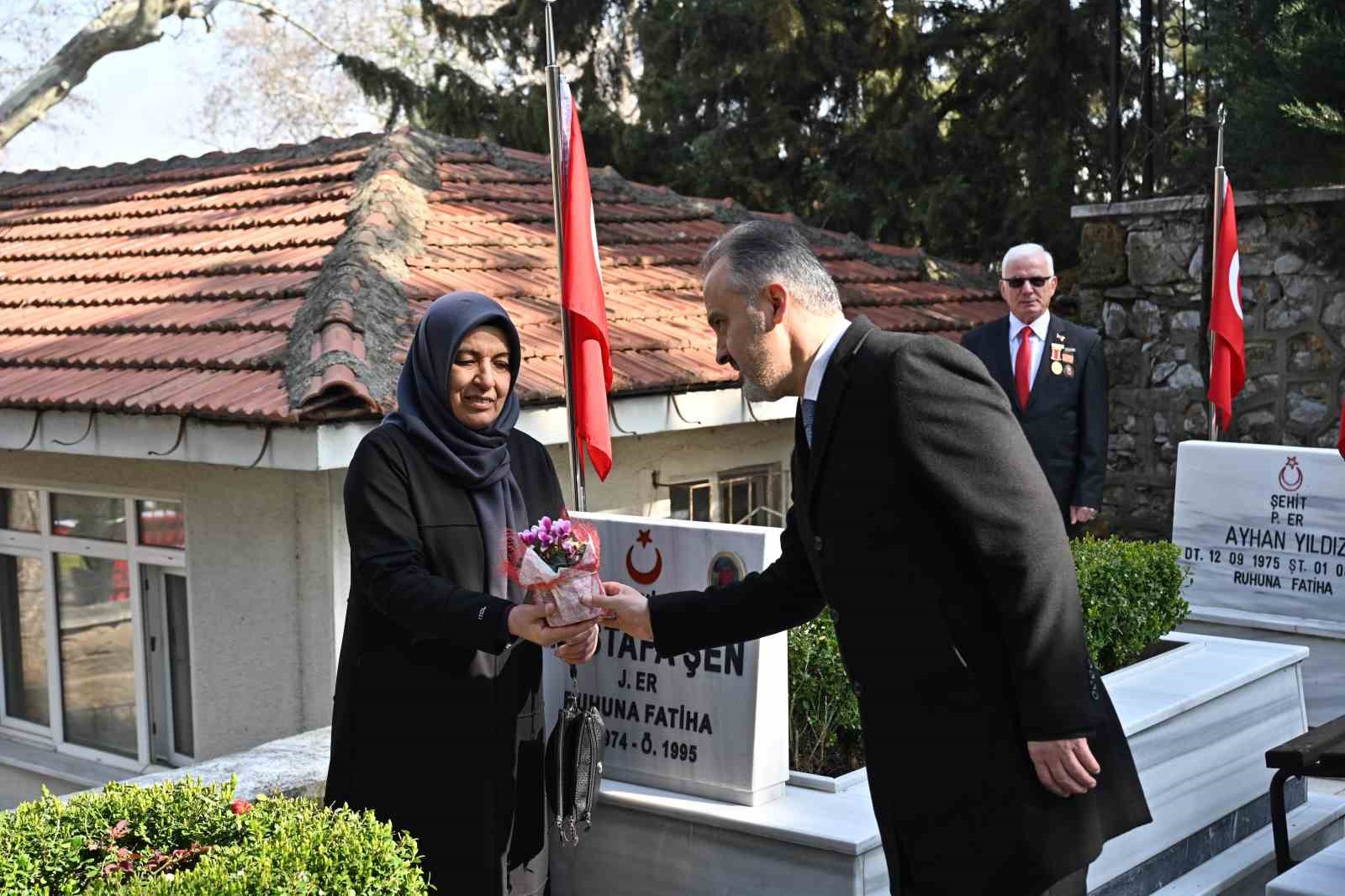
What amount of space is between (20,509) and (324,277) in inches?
105

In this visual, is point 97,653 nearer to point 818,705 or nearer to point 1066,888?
point 818,705

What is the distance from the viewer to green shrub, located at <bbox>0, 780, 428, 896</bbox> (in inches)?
99.1

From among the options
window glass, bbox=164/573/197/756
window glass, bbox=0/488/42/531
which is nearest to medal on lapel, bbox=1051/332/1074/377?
window glass, bbox=164/573/197/756

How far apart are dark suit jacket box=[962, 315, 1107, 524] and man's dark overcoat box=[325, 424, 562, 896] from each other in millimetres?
3774

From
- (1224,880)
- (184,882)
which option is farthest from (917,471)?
(1224,880)

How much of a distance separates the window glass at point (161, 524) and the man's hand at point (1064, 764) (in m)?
5.77

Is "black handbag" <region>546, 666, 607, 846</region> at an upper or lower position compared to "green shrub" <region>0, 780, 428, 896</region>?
lower

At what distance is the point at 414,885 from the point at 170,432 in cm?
424

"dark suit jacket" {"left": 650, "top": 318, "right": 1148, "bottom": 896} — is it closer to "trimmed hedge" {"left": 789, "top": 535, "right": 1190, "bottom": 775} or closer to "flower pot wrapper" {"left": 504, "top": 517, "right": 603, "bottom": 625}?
"flower pot wrapper" {"left": 504, "top": 517, "right": 603, "bottom": 625}

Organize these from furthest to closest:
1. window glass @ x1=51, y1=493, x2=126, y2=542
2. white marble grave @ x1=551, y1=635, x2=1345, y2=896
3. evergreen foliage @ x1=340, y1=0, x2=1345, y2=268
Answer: evergreen foliage @ x1=340, y1=0, x2=1345, y2=268, window glass @ x1=51, y1=493, x2=126, y2=542, white marble grave @ x1=551, y1=635, x2=1345, y2=896

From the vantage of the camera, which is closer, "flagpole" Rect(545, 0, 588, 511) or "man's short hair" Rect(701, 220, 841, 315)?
"man's short hair" Rect(701, 220, 841, 315)

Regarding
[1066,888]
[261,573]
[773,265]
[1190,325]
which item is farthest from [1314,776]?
[1190,325]

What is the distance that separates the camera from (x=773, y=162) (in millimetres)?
13680

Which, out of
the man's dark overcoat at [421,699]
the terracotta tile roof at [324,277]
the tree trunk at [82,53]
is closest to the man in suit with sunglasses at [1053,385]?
the terracotta tile roof at [324,277]
